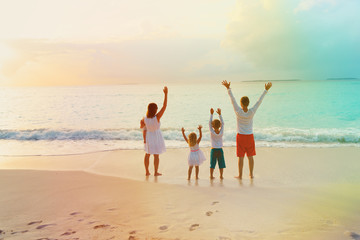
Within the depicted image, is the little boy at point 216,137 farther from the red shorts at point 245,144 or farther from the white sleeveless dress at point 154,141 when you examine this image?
the white sleeveless dress at point 154,141

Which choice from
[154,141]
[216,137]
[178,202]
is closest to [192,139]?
[216,137]

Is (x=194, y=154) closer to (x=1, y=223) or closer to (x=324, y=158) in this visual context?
(x=1, y=223)

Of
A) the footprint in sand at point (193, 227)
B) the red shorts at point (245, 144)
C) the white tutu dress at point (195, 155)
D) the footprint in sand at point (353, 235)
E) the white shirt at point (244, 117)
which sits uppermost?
the white shirt at point (244, 117)

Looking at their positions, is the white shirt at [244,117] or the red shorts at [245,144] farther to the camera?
the red shorts at [245,144]

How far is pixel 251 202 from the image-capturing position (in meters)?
4.86

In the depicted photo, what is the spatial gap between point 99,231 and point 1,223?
1.61 metres

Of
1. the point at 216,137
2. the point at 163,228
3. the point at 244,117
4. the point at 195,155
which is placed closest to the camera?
the point at 163,228

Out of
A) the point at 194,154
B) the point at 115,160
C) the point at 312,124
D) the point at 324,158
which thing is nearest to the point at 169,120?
the point at 312,124

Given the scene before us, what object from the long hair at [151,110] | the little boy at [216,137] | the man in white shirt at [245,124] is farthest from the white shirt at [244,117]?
the long hair at [151,110]

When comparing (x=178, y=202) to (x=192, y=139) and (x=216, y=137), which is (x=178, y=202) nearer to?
(x=192, y=139)

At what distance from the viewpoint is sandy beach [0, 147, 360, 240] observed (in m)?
3.77

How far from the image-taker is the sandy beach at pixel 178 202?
12.4 feet

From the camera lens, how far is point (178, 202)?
489 centimetres

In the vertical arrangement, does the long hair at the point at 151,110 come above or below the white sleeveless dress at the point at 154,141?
above
